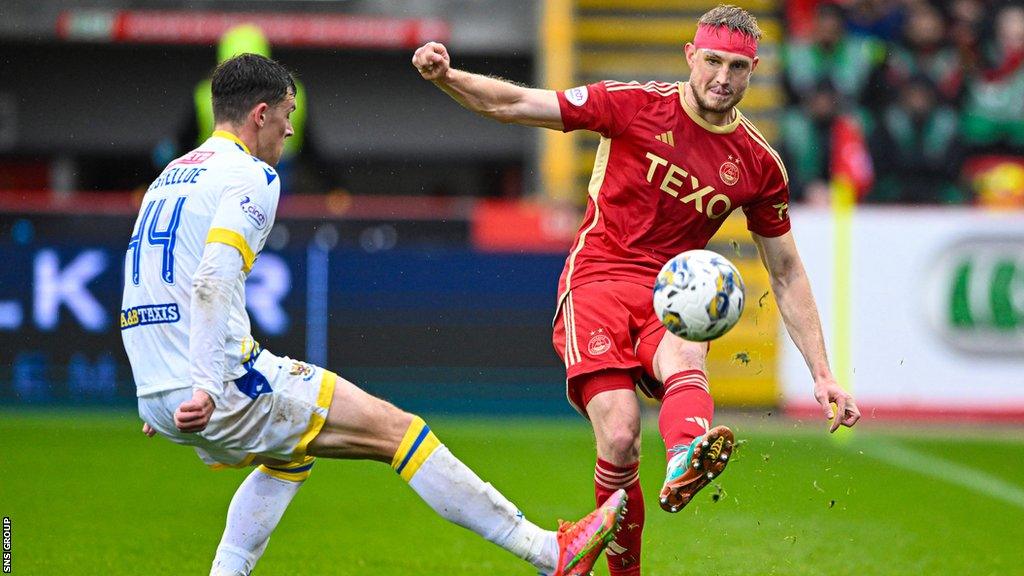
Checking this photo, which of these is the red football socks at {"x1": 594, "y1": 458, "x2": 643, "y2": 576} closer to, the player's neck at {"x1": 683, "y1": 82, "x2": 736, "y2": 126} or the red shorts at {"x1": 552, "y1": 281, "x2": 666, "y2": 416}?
the red shorts at {"x1": 552, "y1": 281, "x2": 666, "y2": 416}

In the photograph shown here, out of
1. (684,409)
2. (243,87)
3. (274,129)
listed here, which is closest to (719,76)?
(684,409)

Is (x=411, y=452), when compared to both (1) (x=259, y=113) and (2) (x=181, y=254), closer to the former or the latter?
(2) (x=181, y=254)

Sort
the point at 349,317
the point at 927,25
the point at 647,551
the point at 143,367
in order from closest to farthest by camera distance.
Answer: the point at 143,367 → the point at 647,551 → the point at 349,317 → the point at 927,25

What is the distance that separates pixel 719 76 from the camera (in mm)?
5996

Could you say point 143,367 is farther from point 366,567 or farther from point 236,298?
point 366,567

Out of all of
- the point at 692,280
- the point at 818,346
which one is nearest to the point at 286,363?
the point at 692,280

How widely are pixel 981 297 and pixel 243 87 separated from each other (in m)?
8.68

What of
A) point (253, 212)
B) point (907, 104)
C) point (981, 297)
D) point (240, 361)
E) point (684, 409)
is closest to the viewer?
point (253, 212)

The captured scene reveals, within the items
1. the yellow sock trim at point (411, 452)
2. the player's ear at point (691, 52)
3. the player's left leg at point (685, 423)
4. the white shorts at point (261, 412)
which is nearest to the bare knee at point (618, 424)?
the player's left leg at point (685, 423)

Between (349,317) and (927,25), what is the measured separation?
262 inches

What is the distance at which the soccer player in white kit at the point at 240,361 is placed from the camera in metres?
5.14

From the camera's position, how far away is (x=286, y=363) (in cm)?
550

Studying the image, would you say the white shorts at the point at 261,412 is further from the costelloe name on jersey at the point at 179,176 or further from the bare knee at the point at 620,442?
the bare knee at the point at 620,442

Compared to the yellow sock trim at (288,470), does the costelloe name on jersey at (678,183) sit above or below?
above
